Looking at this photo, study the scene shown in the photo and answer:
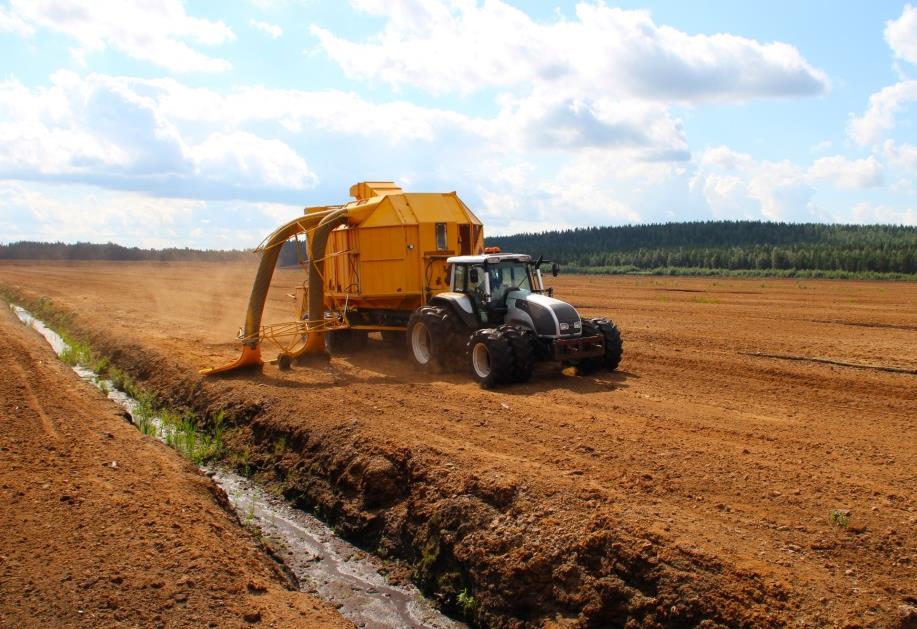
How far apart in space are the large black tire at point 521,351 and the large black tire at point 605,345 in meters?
1.30

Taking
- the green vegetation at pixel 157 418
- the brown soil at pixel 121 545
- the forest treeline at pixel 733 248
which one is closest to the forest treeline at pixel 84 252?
the forest treeline at pixel 733 248

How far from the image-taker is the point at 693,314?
25453 mm

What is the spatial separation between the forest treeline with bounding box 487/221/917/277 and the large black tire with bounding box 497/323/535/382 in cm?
4678

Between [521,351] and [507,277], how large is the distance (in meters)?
2.01

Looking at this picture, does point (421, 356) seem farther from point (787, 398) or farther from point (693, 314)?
point (693, 314)

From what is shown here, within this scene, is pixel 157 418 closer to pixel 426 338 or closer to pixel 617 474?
pixel 426 338

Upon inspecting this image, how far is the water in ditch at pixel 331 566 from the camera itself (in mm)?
7262

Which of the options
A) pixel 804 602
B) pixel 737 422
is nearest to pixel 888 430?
pixel 737 422

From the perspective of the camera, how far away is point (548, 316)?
13242 millimetres

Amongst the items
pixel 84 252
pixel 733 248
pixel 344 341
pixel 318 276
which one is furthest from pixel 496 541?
pixel 84 252

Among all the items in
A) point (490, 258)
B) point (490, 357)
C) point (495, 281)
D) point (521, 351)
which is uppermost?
point (490, 258)

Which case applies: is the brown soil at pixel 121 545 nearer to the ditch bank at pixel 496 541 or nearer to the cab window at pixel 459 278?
the ditch bank at pixel 496 541

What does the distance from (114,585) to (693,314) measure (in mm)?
21807

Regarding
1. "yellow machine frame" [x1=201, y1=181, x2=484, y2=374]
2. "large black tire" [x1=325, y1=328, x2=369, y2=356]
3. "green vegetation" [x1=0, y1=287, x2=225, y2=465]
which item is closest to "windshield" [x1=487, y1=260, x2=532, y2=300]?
"yellow machine frame" [x1=201, y1=181, x2=484, y2=374]
